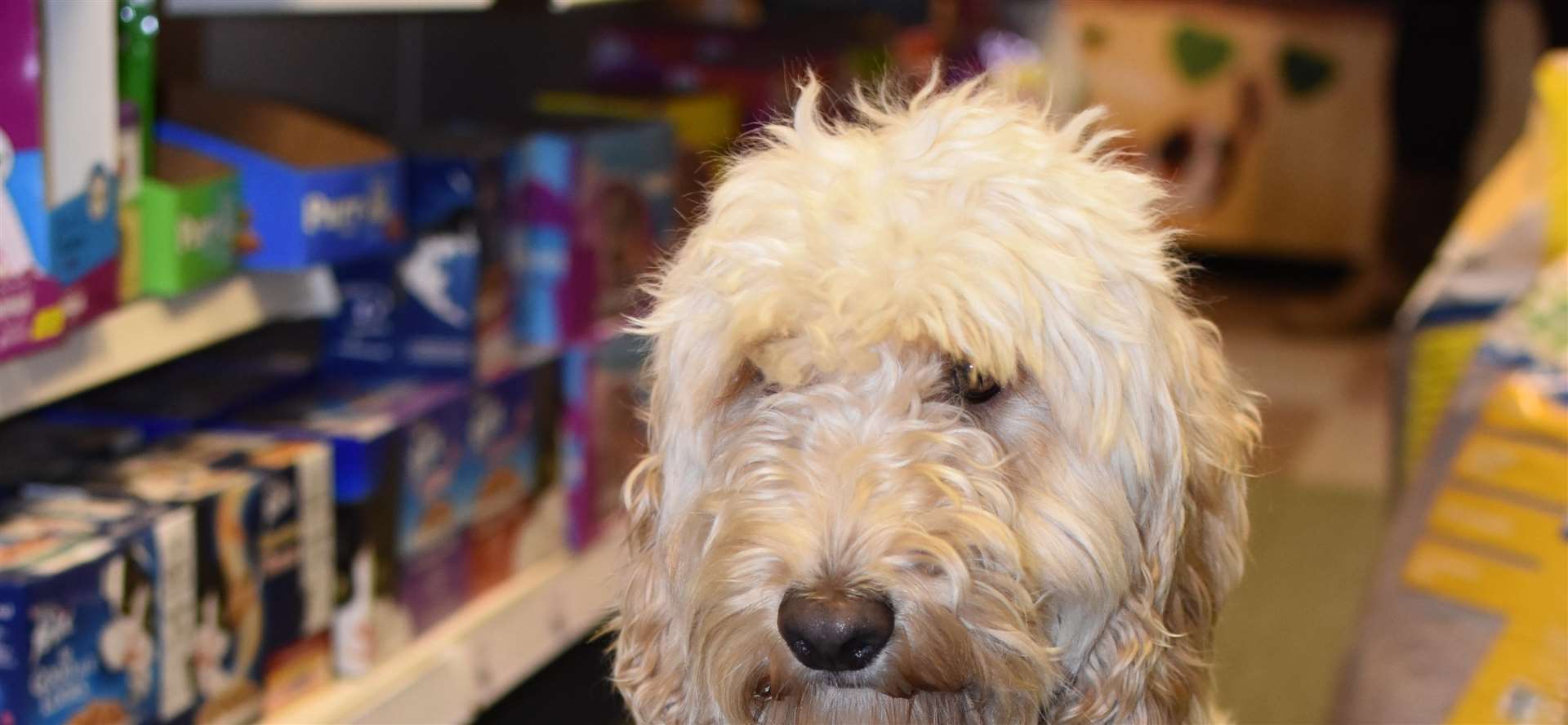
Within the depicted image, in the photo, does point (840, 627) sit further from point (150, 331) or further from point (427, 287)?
point (427, 287)

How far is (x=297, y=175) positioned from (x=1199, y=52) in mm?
4424

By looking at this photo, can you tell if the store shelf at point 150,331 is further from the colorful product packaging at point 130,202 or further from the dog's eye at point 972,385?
the dog's eye at point 972,385

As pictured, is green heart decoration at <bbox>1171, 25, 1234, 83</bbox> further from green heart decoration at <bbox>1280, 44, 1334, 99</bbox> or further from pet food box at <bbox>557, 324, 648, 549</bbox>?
pet food box at <bbox>557, 324, 648, 549</bbox>

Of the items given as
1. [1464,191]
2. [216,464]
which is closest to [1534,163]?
[216,464]

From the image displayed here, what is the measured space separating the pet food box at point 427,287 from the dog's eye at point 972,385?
0.85 meters

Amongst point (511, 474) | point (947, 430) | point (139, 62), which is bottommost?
point (511, 474)

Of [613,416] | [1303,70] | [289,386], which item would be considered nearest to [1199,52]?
[1303,70]

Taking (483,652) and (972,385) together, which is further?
(483,652)

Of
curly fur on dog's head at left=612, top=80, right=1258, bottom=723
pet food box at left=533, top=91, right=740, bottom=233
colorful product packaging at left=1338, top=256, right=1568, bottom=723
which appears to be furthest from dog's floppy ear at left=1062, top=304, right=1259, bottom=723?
pet food box at left=533, top=91, right=740, bottom=233

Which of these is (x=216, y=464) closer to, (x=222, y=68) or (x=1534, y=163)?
(x=222, y=68)

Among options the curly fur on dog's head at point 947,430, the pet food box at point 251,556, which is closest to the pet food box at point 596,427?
the pet food box at point 251,556

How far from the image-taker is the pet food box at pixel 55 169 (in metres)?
1.25

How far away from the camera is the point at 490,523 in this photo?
2.04 metres

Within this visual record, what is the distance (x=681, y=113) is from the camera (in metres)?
2.49
